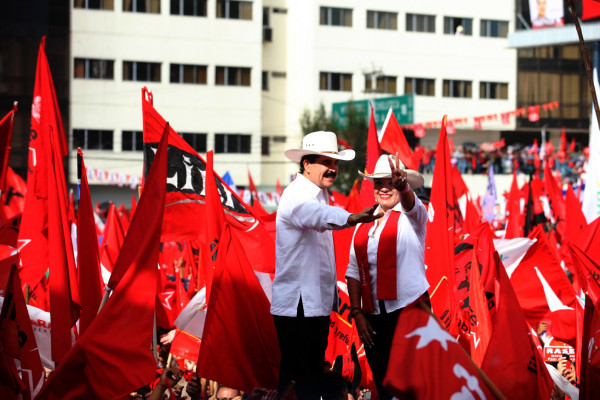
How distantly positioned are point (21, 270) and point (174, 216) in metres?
1.36

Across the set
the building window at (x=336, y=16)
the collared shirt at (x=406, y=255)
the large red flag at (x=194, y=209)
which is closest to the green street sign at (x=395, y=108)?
the building window at (x=336, y=16)

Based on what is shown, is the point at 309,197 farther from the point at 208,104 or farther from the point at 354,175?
the point at 208,104

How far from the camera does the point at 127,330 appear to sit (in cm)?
462

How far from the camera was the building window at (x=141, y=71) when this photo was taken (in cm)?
4012

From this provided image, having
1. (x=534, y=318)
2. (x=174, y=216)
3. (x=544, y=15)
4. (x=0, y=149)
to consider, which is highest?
(x=544, y=15)

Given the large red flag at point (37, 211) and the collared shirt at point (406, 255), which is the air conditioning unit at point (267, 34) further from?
the collared shirt at point (406, 255)

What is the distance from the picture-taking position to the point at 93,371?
172 inches

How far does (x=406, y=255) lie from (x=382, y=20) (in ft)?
138

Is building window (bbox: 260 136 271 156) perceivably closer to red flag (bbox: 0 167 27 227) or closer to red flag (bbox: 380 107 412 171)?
red flag (bbox: 0 167 27 227)

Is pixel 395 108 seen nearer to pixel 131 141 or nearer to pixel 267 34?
pixel 267 34

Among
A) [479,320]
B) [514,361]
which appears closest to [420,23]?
[479,320]

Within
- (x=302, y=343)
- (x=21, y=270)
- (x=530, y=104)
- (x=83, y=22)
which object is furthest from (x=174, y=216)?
(x=530, y=104)

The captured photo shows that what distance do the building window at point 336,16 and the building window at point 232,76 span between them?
5.24 metres

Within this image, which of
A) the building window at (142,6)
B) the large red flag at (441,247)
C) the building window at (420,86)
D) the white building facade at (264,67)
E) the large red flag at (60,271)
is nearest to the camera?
the large red flag at (60,271)
